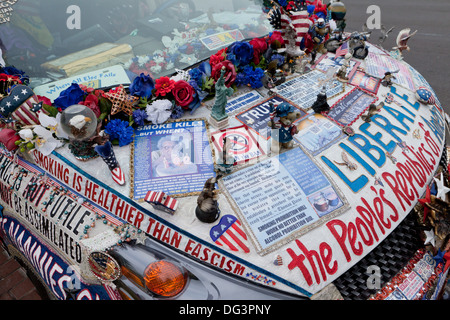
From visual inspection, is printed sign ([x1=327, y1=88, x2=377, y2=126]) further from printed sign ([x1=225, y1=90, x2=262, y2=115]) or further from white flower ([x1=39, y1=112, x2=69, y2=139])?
white flower ([x1=39, y1=112, x2=69, y2=139])

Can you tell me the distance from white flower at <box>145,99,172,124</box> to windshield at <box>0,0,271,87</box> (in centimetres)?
55

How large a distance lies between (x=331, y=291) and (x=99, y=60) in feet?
12.7

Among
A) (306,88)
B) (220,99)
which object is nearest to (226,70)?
(220,99)

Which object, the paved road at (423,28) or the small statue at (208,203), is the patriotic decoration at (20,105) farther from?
the paved road at (423,28)

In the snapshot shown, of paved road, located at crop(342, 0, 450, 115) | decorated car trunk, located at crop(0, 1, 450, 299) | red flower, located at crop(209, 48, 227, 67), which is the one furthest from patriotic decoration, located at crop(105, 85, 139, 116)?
paved road, located at crop(342, 0, 450, 115)

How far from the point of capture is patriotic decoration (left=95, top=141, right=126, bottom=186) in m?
3.04

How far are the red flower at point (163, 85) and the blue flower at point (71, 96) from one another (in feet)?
2.77

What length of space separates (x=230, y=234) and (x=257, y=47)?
2835 millimetres

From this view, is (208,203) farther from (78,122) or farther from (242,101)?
(242,101)

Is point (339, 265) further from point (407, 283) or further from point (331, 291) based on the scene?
point (407, 283)

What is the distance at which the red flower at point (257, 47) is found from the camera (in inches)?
175

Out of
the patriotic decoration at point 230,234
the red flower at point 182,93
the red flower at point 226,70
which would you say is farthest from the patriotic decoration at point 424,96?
the patriotic decoration at point 230,234

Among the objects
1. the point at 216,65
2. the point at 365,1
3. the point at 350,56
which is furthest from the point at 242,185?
the point at 365,1

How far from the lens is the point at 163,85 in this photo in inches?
148
